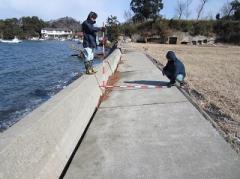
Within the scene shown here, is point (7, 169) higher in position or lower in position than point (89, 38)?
lower

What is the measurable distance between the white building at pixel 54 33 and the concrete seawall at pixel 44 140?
15883 cm

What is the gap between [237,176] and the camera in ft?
14.5

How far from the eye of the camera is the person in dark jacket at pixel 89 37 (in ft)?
33.6

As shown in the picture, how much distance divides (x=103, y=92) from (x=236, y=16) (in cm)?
6295

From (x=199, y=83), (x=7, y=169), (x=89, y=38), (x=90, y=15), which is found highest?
(x=90, y=15)

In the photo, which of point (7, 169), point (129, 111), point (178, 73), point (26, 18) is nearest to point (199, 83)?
point (178, 73)

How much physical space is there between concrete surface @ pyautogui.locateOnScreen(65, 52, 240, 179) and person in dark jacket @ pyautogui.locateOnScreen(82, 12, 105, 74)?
245 cm

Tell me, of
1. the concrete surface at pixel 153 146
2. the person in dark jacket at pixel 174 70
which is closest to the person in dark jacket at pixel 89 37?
the person in dark jacket at pixel 174 70

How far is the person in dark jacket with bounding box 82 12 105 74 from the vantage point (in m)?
10.2

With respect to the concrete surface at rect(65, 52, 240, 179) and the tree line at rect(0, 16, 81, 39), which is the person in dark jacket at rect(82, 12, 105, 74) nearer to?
the concrete surface at rect(65, 52, 240, 179)

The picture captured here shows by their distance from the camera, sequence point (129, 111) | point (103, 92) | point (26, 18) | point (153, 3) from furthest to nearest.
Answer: point (26, 18) → point (153, 3) → point (103, 92) → point (129, 111)

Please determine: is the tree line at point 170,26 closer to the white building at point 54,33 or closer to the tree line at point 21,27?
the tree line at point 21,27

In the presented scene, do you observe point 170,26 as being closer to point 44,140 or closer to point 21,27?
point 44,140

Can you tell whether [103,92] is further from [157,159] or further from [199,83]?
[157,159]
